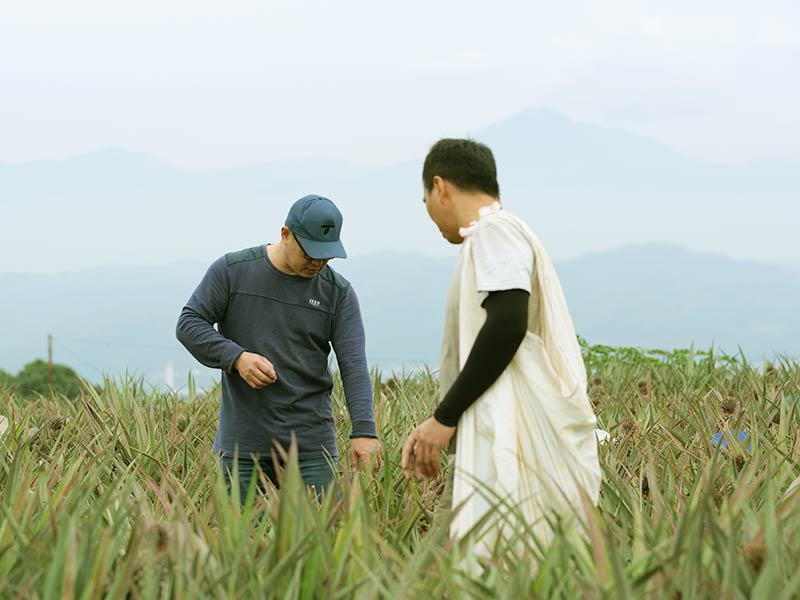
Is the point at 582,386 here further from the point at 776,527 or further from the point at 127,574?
the point at 127,574

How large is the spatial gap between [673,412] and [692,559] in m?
3.77

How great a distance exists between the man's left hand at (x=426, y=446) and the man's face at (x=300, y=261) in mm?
1253

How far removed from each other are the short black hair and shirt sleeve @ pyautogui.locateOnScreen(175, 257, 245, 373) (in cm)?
142

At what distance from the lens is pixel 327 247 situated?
4.18 m

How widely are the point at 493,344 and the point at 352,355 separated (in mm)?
1655

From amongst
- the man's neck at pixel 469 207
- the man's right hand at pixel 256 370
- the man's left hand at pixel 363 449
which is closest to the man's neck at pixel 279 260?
the man's right hand at pixel 256 370

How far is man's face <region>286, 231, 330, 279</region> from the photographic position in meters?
4.27

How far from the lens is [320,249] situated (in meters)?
4.17

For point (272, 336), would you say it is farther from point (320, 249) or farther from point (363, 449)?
point (363, 449)

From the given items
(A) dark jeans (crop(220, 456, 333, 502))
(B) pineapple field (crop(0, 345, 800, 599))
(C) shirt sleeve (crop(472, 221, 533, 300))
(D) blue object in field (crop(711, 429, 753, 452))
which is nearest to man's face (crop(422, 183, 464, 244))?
(C) shirt sleeve (crop(472, 221, 533, 300))

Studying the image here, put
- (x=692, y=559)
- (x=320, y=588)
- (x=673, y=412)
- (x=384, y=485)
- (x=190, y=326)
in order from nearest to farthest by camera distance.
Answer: (x=692, y=559), (x=320, y=588), (x=384, y=485), (x=190, y=326), (x=673, y=412)

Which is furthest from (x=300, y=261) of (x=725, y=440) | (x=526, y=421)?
(x=725, y=440)

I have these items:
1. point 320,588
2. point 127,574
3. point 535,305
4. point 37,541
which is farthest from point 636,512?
point 37,541

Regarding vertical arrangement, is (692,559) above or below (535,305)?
below
